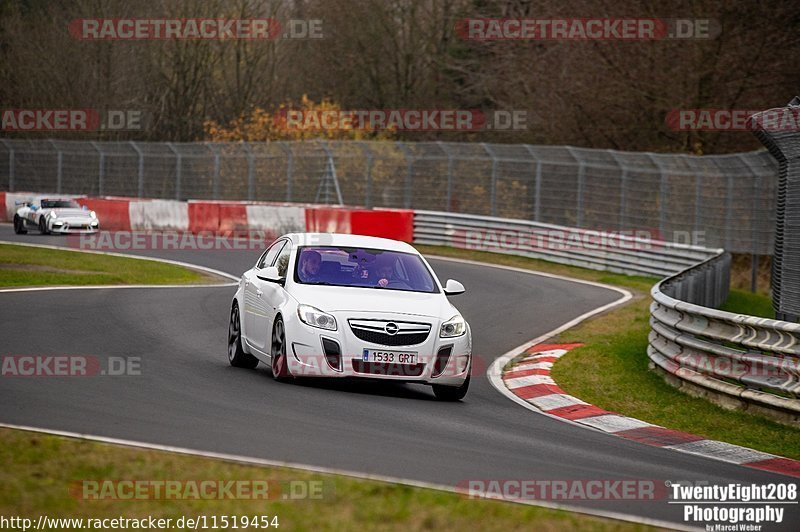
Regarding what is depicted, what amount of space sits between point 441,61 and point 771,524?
4759 cm

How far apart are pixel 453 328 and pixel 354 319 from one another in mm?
971

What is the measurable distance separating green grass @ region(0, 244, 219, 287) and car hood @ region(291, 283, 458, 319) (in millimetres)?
10278

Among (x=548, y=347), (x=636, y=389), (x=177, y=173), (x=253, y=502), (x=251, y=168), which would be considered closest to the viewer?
(x=253, y=502)

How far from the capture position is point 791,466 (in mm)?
9148

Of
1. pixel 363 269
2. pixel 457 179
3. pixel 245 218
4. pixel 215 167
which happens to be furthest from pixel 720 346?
pixel 215 167

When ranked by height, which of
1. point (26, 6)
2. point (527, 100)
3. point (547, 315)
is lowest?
point (547, 315)

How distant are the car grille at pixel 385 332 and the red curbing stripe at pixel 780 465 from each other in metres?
3.31

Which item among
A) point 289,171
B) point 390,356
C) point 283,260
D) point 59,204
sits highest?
point 289,171

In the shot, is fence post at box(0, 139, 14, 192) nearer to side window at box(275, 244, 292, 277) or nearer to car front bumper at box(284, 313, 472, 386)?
side window at box(275, 244, 292, 277)

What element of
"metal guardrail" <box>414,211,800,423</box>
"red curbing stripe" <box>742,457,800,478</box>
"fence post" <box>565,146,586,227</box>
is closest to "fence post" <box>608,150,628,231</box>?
"fence post" <box>565,146,586,227</box>

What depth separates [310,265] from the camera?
40.2 ft

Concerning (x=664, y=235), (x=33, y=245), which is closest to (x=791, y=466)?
(x=664, y=235)

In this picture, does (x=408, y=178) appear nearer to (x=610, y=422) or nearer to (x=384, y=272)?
(x=384, y=272)

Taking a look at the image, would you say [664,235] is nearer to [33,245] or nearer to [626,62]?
[626,62]
